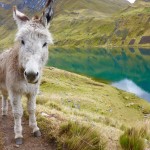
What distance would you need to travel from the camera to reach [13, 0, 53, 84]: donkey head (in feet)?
22.1

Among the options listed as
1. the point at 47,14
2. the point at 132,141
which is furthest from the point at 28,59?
the point at 132,141

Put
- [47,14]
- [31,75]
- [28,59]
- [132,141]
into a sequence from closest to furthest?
[31,75] < [28,59] < [47,14] < [132,141]

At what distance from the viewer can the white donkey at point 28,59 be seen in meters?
6.60

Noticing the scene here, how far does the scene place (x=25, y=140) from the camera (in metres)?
8.70

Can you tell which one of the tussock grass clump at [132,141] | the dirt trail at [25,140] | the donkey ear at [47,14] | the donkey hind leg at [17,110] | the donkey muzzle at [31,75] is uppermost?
the donkey ear at [47,14]

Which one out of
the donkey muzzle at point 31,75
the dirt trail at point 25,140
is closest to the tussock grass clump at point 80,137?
the dirt trail at point 25,140

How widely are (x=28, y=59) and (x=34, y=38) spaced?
66cm

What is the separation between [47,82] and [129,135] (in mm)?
30446

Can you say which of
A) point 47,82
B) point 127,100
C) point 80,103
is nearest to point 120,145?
point 80,103

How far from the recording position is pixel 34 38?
6.96 meters

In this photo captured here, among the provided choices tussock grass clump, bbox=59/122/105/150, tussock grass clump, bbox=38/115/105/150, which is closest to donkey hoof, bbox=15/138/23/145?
tussock grass clump, bbox=38/115/105/150

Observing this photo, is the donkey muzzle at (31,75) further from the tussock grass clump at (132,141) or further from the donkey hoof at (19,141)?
the tussock grass clump at (132,141)

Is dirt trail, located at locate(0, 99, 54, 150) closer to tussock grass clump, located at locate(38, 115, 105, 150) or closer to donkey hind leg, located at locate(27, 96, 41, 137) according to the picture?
donkey hind leg, located at locate(27, 96, 41, 137)

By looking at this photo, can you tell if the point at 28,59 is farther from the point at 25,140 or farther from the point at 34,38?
the point at 25,140
